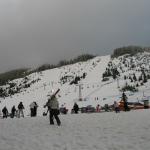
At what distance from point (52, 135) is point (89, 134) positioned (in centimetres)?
152

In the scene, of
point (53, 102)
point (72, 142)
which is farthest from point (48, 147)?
point (53, 102)

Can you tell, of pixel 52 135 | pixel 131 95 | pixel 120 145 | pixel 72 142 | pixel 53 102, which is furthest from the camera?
pixel 131 95

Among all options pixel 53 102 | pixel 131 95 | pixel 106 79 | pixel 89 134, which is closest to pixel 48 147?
pixel 89 134

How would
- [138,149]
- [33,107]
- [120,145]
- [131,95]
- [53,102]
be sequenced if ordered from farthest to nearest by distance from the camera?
[131,95] → [33,107] → [53,102] → [120,145] → [138,149]

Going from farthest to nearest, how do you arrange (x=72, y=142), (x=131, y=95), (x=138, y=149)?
(x=131, y=95) → (x=72, y=142) → (x=138, y=149)

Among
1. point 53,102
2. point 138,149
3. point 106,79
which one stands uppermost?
point 106,79

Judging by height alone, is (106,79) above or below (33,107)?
above

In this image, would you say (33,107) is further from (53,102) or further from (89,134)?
(89,134)

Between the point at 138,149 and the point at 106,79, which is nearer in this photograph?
the point at 138,149

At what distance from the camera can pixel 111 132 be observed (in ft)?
48.5

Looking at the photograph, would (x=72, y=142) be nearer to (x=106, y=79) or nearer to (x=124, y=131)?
(x=124, y=131)

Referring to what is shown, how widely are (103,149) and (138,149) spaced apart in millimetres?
1074

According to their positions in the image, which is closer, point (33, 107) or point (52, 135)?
point (52, 135)

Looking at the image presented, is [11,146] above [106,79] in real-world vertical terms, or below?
below
